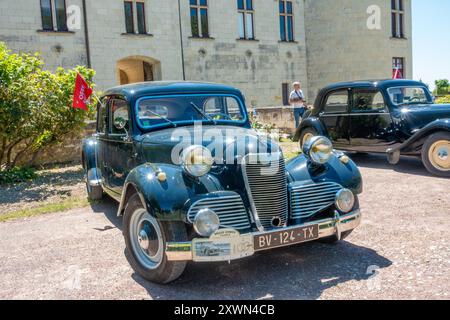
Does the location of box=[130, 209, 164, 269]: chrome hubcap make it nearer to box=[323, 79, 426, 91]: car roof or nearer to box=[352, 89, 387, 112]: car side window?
box=[352, 89, 387, 112]: car side window

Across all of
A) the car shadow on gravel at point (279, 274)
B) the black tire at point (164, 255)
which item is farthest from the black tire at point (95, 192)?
the car shadow on gravel at point (279, 274)

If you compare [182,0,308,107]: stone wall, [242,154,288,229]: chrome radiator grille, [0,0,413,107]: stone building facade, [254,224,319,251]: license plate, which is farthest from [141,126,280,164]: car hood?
[182,0,308,107]: stone wall

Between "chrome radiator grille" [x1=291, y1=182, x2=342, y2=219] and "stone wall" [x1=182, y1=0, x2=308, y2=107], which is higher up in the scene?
"stone wall" [x1=182, y1=0, x2=308, y2=107]

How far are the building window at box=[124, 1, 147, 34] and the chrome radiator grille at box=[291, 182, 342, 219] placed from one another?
1401cm

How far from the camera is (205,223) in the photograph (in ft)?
10.3

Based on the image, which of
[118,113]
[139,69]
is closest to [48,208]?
[118,113]

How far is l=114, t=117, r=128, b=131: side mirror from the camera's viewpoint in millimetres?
4660

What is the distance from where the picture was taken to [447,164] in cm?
679

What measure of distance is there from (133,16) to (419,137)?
12228 millimetres

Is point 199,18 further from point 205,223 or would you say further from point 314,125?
point 205,223

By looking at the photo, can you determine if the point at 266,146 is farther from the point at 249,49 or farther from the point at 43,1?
the point at 249,49

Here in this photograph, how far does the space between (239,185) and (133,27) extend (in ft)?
46.2

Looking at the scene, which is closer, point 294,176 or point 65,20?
point 294,176
